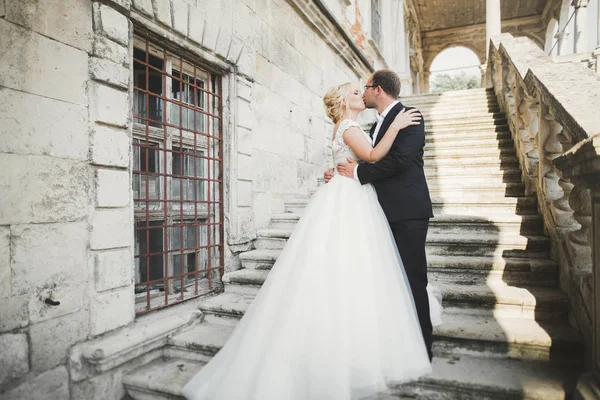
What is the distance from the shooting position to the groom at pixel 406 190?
7.66ft

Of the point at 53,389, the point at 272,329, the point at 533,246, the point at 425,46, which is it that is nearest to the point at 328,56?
the point at 533,246

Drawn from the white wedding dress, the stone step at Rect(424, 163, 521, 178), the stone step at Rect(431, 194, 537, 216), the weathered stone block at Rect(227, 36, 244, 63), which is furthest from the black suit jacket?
the stone step at Rect(424, 163, 521, 178)

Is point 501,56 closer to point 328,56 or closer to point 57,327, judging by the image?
point 328,56

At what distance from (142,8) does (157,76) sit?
0.78 m

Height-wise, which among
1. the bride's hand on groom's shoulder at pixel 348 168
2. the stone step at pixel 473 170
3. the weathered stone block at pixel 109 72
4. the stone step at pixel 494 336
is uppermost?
the weathered stone block at pixel 109 72

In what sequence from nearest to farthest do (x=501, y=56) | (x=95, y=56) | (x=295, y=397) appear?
(x=295, y=397) < (x=95, y=56) < (x=501, y=56)

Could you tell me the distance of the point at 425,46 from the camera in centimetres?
2153

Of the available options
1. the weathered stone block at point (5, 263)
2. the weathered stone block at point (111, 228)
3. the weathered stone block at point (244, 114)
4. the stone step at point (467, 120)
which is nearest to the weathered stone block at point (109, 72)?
the weathered stone block at point (111, 228)

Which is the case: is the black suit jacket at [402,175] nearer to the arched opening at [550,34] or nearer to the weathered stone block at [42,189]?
the weathered stone block at [42,189]

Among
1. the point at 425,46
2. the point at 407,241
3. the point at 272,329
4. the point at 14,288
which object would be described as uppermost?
the point at 425,46

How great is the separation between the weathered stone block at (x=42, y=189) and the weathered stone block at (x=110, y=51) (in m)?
0.76

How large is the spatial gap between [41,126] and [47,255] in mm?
751

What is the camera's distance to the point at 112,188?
2670 mm

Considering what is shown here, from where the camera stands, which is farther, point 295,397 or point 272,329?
point 272,329
